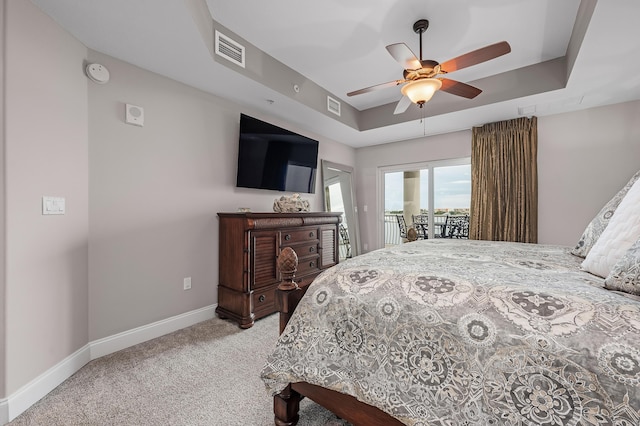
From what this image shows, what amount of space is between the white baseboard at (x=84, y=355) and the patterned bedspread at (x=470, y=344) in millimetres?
1471

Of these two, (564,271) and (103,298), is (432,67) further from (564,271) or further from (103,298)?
(103,298)

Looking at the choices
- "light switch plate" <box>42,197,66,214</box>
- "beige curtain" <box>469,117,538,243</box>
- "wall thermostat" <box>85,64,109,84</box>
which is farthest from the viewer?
→ "beige curtain" <box>469,117,538,243</box>

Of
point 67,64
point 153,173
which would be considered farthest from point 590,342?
point 67,64

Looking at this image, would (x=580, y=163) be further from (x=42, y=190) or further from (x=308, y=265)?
(x=42, y=190)

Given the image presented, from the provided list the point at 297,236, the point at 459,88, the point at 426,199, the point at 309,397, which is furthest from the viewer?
the point at 426,199

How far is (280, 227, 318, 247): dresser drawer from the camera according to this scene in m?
2.92

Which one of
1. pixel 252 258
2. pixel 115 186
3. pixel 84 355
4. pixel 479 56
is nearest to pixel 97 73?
pixel 115 186

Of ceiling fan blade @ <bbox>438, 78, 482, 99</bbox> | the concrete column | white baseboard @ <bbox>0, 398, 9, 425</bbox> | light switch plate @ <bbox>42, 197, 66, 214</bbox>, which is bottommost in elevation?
white baseboard @ <bbox>0, 398, 9, 425</bbox>

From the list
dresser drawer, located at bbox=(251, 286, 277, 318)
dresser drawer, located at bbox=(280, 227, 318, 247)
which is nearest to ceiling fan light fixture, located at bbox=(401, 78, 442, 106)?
dresser drawer, located at bbox=(280, 227, 318, 247)

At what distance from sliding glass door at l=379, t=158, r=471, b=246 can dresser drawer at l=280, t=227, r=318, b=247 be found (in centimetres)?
165

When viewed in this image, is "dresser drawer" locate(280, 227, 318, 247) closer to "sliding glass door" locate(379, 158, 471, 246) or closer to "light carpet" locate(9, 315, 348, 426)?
"light carpet" locate(9, 315, 348, 426)

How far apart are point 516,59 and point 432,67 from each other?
155 cm

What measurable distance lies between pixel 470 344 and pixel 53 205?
8.03ft

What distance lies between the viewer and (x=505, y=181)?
12.2ft
